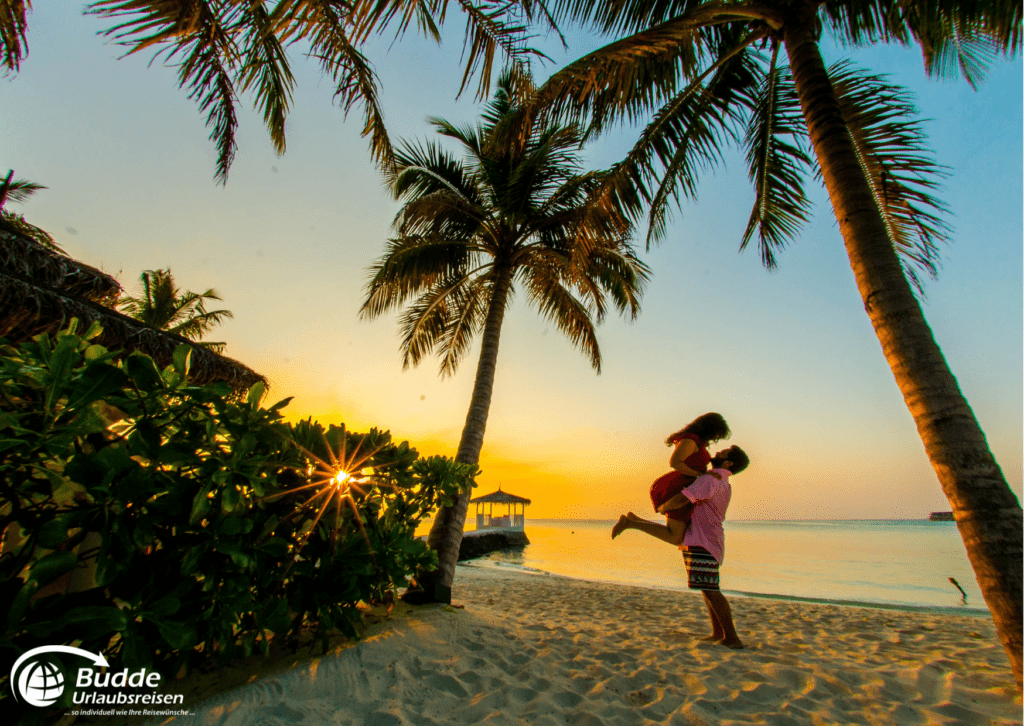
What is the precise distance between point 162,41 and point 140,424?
3.88m

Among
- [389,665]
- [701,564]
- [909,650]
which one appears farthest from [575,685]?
[909,650]

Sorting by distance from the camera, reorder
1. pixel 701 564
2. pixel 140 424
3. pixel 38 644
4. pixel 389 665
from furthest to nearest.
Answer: pixel 701 564, pixel 389 665, pixel 140 424, pixel 38 644

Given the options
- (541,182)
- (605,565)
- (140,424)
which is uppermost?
(541,182)

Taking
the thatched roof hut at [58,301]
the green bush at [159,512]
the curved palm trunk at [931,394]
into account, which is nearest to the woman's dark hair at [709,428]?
the curved palm trunk at [931,394]

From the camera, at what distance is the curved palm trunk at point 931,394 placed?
7.50ft

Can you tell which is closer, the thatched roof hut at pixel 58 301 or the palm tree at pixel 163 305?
the thatched roof hut at pixel 58 301

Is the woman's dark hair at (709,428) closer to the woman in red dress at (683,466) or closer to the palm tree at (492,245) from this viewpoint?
the woman in red dress at (683,466)

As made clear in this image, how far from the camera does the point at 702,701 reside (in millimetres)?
2283

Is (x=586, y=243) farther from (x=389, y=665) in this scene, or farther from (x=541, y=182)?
(x=389, y=665)

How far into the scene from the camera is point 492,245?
24.2ft

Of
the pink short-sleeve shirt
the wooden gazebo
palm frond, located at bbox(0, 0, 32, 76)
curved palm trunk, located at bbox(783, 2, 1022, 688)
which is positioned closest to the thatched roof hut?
palm frond, located at bbox(0, 0, 32, 76)

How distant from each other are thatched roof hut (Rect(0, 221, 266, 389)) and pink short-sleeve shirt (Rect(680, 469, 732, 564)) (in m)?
4.65

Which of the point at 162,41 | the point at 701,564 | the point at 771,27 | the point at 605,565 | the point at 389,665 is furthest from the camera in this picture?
the point at 605,565

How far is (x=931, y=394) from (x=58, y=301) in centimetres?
690
